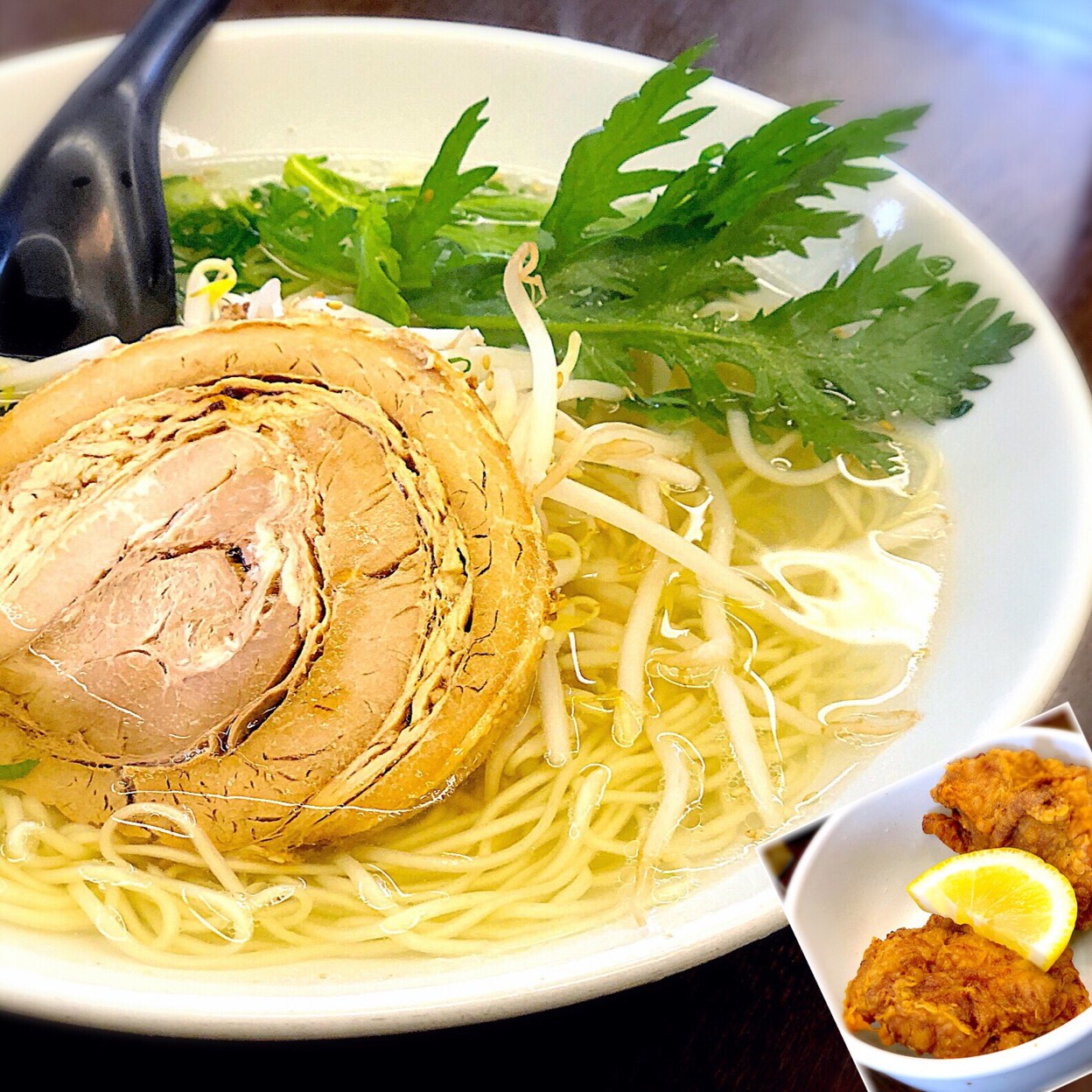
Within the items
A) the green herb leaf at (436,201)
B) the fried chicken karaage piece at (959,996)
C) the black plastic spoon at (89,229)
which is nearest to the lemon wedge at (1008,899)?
the fried chicken karaage piece at (959,996)

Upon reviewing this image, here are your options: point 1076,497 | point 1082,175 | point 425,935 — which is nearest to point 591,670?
point 425,935

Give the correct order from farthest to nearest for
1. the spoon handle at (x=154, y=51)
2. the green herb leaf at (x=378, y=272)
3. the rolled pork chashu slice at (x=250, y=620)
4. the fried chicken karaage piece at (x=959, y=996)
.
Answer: the spoon handle at (x=154, y=51)
the green herb leaf at (x=378, y=272)
the rolled pork chashu slice at (x=250, y=620)
the fried chicken karaage piece at (x=959, y=996)

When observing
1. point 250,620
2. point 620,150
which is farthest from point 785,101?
point 250,620

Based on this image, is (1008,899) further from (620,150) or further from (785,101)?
(785,101)

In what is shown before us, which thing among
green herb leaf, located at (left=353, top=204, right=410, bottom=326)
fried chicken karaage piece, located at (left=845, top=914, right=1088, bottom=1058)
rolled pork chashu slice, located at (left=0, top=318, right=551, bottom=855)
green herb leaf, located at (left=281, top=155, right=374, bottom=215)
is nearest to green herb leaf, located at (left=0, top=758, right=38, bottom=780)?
rolled pork chashu slice, located at (left=0, top=318, right=551, bottom=855)

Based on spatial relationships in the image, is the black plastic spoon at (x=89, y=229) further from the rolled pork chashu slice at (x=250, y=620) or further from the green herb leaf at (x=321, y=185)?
the rolled pork chashu slice at (x=250, y=620)
